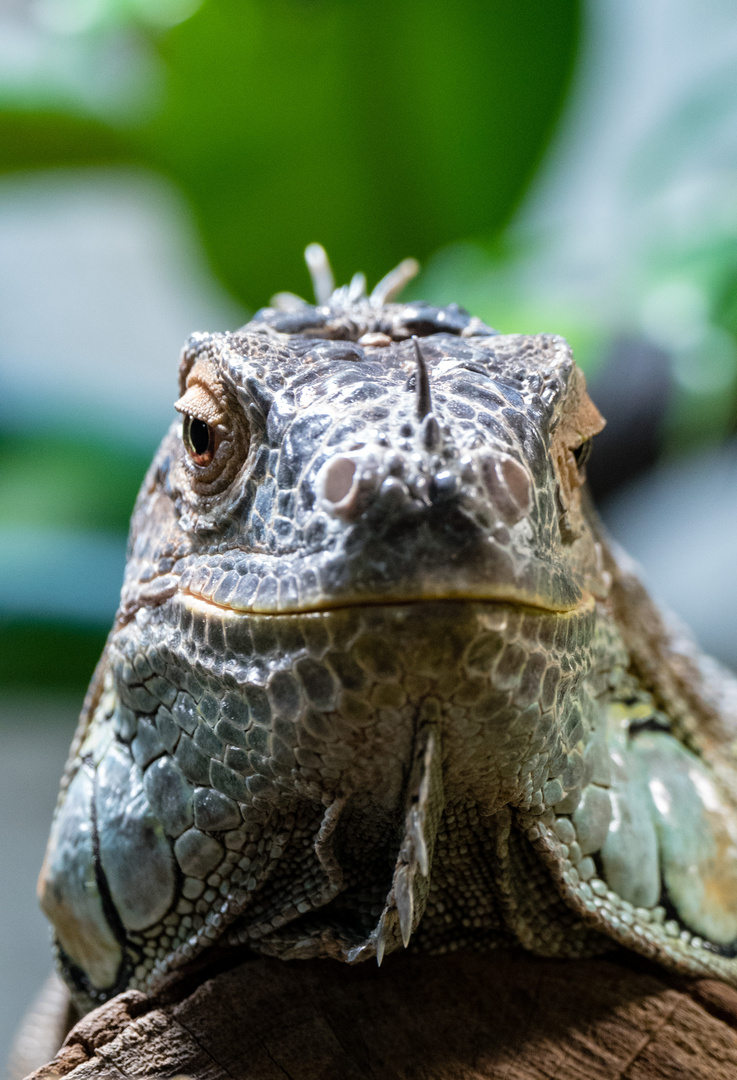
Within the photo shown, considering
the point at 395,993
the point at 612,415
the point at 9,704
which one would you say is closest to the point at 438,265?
the point at 612,415

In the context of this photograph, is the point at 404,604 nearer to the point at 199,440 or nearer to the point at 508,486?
the point at 508,486

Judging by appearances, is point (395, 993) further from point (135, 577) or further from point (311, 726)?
point (135, 577)

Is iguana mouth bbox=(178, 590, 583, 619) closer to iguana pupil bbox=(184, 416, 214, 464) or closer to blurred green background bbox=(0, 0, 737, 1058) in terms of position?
iguana pupil bbox=(184, 416, 214, 464)

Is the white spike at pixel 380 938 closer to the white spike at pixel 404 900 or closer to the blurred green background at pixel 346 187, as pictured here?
the white spike at pixel 404 900

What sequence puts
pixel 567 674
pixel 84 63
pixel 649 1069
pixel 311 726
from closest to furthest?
pixel 311 726 → pixel 567 674 → pixel 649 1069 → pixel 84 63

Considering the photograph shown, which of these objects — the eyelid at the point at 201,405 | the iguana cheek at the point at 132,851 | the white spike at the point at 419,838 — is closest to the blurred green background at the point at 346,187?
the eyelid at the point at 201,405
